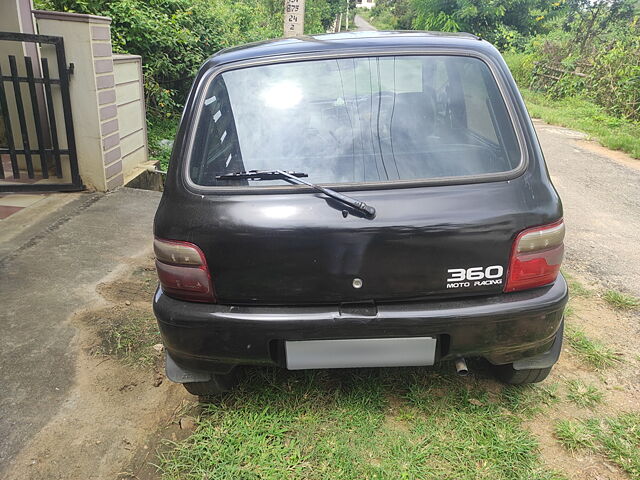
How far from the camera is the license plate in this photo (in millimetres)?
2143

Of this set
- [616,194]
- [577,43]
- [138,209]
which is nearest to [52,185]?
[138,209]

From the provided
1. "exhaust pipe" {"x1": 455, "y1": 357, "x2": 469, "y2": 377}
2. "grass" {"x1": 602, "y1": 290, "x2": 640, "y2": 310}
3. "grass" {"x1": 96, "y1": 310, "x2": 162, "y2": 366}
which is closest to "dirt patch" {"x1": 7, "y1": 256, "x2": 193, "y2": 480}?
"grass" {"x1": 96, "y1": 310, "x2": 162, "y2": 366}

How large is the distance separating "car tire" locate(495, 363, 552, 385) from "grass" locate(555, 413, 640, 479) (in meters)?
0.22

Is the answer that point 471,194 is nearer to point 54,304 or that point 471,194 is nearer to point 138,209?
point 54,304

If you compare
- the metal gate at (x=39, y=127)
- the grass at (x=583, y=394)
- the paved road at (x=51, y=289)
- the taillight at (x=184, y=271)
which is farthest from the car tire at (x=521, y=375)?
the metal gate at (x=39, y=127)

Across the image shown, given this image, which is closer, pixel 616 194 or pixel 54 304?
pixel 54 304

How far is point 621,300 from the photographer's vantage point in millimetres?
3627

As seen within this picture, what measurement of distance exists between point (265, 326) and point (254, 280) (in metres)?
0.19

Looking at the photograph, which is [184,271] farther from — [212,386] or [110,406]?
[110,406]

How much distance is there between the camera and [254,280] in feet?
6.93

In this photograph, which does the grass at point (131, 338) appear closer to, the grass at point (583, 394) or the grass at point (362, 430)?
the grass at point (362, 430)

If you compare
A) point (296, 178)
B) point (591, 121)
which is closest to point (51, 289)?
point (296, 178)

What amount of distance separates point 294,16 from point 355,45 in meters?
4.47

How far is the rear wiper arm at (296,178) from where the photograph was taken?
204 centimetres
